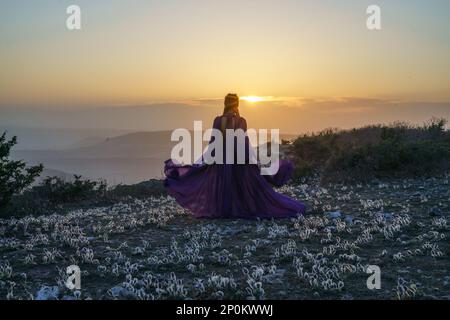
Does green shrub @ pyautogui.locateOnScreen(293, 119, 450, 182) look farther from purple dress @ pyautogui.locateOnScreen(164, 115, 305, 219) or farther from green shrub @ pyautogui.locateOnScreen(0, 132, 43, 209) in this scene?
green shrub @ pyautogui.locateOnScreen(0, 132, 43, 209)

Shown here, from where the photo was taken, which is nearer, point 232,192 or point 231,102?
point 232,192

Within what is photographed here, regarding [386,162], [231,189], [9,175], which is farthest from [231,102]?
Answer: [386,162]

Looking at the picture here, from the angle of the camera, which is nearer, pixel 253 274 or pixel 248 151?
pixel 253 274

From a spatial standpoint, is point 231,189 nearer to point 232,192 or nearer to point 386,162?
point 232,192

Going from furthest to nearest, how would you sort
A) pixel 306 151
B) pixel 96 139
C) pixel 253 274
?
pixel 96 139 → pixel 306 151 → pixel 253 274

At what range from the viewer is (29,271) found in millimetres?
8734

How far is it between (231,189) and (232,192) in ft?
0.26

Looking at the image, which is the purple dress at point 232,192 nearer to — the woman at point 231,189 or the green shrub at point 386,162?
the woman at point 231,189

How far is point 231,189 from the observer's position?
45.2 ft

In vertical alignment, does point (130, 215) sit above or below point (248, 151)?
below

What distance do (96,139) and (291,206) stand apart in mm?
171400
